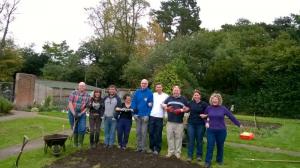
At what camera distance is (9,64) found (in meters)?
39.4

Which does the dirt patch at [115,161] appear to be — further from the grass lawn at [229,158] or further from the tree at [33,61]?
the tree at [33,61]

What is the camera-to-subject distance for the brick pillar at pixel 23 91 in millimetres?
22270

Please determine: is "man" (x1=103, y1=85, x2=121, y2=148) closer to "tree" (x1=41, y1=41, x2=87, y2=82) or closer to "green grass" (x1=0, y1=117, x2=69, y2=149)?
"green grass" (x1=0, y1=117, x2=69, y2=149)

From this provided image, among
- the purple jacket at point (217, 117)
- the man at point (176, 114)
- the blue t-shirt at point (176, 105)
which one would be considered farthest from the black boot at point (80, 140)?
the purple jacket at point (217, 117)

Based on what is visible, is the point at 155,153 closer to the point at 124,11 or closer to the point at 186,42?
the point at 186,42

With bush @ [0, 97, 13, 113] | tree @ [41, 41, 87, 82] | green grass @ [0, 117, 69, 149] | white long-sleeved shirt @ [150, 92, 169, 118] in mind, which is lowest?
green grass @ [0, 117, 69, 149]

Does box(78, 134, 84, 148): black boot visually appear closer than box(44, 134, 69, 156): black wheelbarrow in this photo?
No

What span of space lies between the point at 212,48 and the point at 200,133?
25.4m

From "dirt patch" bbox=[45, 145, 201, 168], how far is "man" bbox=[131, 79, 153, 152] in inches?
18.7

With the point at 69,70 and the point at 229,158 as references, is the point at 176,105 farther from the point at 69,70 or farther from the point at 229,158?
the point at 69,70

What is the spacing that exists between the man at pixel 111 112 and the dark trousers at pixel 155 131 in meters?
1.12

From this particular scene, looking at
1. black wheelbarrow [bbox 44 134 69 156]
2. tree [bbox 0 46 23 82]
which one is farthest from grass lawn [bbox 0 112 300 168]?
tree [bbox 0 46 23 82]

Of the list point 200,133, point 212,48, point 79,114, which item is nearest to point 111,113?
point 79,114

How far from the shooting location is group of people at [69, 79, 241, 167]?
8797mm
